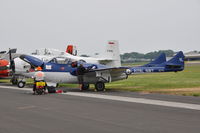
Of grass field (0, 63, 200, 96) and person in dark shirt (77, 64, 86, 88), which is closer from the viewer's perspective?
grass field (0, 63, 200, 96)

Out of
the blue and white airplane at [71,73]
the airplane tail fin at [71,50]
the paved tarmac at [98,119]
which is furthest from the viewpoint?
the airplane tail fin at [71,50]

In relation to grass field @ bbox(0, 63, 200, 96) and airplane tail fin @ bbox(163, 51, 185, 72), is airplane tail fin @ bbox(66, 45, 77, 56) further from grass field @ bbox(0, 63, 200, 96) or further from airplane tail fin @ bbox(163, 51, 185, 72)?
airplane tail fin @ bbox(163, 51, 185, 72)

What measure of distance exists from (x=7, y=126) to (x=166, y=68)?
21731mm

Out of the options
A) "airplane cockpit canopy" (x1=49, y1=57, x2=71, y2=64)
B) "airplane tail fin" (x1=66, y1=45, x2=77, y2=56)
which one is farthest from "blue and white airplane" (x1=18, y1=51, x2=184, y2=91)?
"airplane tail fin" (x1=66, y1=45, x2=77, y2=56)

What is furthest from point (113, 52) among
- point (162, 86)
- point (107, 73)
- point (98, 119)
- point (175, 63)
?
point (98, 119)

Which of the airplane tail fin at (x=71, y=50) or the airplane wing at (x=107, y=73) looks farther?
the airplane tail fin at (x=71, y=50)

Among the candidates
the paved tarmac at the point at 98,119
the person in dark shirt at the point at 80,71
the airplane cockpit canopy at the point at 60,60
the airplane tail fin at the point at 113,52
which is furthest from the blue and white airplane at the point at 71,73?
the airplane tail fin at the point at 113,52

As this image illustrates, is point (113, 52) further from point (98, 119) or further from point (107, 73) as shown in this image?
point (98, 119)

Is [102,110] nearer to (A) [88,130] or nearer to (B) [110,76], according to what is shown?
(A) [88,130]

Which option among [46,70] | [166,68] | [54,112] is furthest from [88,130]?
[166,68]

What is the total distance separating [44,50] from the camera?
103 ft

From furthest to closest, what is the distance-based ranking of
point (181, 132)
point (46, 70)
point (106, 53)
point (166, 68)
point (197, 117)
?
point (106, 53), point (166, 68), point (46, 70), point (197, 117), point (181, 132)

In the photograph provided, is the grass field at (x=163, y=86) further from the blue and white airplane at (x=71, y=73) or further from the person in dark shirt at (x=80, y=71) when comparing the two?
the person in dark shirt at (x=80, y=71)

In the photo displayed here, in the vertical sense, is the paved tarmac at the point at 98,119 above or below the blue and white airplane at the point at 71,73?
below
